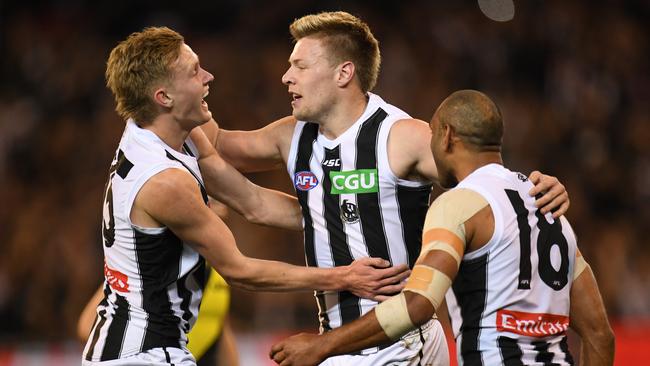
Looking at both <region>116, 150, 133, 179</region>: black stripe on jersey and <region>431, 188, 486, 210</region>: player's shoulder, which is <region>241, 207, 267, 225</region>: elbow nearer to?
<region>116, 150, 133, 179</region>: black stripe on jersey

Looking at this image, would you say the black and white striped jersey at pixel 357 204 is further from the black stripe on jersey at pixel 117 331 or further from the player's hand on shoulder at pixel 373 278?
the black stripe on jersey at pixel 117 331

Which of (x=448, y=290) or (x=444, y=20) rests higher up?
(x=444, y=20)

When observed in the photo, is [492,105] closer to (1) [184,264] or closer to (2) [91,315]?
(1) [184,264]

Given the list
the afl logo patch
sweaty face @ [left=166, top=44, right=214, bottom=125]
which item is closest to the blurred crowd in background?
the afl logo patch

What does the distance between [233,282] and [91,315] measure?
1035mm

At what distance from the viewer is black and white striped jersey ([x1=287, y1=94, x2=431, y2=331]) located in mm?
4207

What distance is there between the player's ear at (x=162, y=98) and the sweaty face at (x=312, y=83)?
0.52m

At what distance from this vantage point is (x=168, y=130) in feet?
13.6

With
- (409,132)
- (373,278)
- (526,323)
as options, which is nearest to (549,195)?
(526,323)

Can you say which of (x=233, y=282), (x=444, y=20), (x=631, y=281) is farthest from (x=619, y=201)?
(x=233, y=282)

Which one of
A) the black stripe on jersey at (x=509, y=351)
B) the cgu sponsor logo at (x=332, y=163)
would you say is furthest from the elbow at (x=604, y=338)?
the cgu sponsor logo at (x=332, y=163)

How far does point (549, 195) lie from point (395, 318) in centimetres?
75

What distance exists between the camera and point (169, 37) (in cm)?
414

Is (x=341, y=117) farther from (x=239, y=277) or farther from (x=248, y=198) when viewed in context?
(x=239, y=277)
